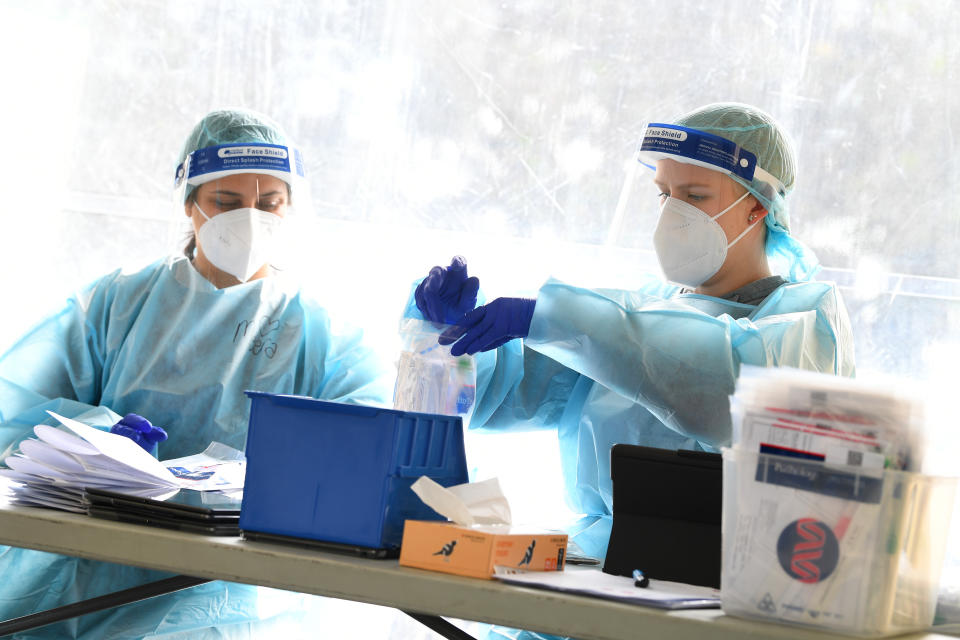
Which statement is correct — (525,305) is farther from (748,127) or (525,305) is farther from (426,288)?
(748,127)

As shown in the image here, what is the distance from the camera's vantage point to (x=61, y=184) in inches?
114

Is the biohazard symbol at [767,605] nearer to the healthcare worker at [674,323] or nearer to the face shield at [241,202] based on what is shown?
the healthcare worker at [674,323]

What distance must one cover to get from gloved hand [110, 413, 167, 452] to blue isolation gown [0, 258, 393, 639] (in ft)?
0.58

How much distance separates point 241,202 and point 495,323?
0.99 m

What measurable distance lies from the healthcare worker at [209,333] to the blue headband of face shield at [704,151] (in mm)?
859

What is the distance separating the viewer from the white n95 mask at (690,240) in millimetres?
1898

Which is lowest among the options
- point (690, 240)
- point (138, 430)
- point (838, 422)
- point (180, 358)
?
point (138, 430)

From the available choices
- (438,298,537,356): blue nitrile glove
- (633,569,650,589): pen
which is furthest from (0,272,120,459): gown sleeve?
(633,569,650,589): pen

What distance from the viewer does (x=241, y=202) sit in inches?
89.2

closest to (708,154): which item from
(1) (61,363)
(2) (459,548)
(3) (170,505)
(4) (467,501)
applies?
(4) (467,501)

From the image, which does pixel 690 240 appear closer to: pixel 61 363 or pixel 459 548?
pixel 459 548

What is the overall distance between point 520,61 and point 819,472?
1.99m

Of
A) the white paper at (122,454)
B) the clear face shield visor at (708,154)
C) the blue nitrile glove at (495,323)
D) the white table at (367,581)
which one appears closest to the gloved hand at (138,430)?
the white paper at (122,454)

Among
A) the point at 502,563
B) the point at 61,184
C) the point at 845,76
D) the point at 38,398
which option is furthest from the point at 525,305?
the point at 61,184
